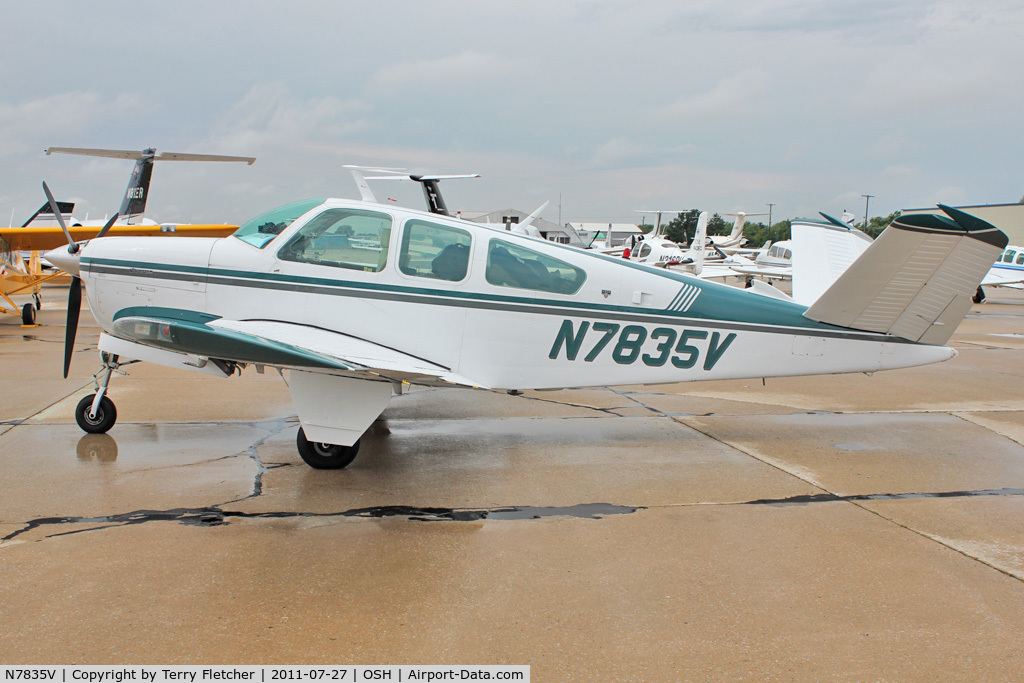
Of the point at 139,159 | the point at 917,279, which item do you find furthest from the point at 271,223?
the point at 139,159

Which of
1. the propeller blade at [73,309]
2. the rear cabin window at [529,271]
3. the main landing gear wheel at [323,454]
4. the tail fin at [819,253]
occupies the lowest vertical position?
the main landing gear wheel at [323,454]

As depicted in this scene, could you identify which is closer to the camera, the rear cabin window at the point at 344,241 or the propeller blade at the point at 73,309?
the rear cabin window at the point at 344,241

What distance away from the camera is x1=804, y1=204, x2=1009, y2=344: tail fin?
18.8ft

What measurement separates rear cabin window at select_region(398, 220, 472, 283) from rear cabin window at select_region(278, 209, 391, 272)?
0.55 ft

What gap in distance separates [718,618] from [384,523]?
7.03 feet

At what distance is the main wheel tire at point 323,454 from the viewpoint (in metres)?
5.55

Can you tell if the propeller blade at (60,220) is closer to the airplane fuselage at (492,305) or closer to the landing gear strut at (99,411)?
the airplane fuselage at (492,305)

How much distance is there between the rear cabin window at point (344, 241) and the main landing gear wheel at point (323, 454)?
137cm

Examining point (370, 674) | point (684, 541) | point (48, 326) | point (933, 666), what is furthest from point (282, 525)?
point (48, 326)

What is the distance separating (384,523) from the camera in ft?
14.9

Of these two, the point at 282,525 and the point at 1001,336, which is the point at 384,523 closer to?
the point at 282,525
